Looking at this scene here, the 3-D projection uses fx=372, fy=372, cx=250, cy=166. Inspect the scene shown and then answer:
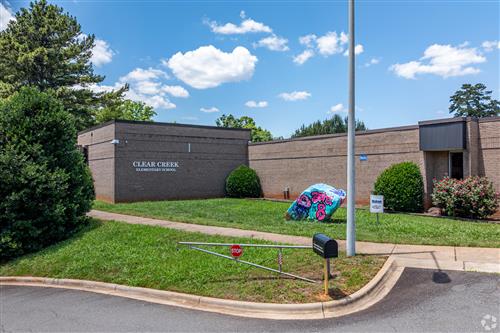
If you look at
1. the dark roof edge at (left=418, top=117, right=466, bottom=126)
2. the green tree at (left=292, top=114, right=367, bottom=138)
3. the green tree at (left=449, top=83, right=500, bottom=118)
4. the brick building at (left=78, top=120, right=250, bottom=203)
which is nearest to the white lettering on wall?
the brick building at (left=78, top=120, right=250, bottom=203)

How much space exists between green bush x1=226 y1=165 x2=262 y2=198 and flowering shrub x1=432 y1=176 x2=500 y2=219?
1132cm

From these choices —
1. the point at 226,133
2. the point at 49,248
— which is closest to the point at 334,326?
the point at 49,248

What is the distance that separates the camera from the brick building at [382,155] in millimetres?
14484

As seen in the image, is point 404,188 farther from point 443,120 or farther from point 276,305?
point 276,305

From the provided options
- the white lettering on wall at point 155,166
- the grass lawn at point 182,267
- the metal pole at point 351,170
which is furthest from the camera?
the white lettering on wall at point 155,166

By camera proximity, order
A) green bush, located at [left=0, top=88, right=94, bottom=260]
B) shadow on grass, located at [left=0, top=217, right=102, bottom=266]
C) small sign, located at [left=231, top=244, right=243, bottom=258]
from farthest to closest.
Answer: green bush, located at [left=0, top=88, right=94, bottom=260] → shadow on grass, located at [left=0, top=217, right=102, bottom=266] → small sign, located at [left=231, top=244, right=243, bottom=258]

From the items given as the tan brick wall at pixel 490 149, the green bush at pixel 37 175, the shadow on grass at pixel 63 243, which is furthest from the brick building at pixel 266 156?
the green bush at pixel 37 175

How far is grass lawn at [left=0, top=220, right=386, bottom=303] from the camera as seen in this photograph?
6493 mm

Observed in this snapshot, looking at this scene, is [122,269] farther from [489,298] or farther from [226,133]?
[226,133]

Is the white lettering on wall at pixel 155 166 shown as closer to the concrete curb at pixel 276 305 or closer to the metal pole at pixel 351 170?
the concrete curb at pixel 276 305

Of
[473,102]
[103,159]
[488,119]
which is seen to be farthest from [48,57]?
[473,102]

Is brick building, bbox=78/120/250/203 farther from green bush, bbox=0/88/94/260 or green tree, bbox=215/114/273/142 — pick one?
green tree, bbox=215/114/273/142

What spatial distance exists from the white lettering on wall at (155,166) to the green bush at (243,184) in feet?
11.9

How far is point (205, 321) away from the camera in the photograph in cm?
557
